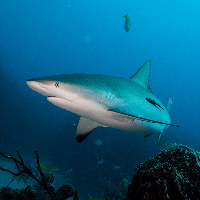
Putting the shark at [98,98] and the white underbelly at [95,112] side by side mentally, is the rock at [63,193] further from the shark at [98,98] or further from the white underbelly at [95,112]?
the white underbelly at [95,112]

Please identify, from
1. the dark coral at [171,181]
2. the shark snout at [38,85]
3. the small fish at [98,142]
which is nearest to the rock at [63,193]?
the dark coral at [171,181]

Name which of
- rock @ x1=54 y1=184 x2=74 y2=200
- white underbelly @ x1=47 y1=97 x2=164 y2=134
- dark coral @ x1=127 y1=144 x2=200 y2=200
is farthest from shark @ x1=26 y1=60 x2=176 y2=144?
rock @ x1=54 y1=184 x2=74 y2=200

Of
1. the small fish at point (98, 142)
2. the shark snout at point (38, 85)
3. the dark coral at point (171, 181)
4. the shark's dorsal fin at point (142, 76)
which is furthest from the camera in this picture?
the small fish at point (98, 142)

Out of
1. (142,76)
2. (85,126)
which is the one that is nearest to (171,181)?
(85,126)

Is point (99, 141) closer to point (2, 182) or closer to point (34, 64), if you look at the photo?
point (2, 182)

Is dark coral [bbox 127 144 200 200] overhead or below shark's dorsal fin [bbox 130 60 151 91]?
below

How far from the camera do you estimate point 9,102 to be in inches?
944

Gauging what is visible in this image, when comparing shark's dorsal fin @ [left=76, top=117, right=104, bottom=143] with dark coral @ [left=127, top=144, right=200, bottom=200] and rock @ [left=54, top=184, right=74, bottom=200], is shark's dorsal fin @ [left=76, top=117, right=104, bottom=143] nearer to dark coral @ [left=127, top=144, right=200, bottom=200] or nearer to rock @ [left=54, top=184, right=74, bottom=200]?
rock @ [left=54, top=184, right=74, bottom=200]

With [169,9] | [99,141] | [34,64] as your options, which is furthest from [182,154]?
[34,64]

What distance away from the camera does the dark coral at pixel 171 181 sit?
202 cm

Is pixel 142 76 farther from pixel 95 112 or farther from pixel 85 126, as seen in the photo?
pixel 95 112

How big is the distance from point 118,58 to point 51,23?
51.0 metres

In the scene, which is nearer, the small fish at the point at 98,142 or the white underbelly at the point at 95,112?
the white underbelly at the point at 95,112

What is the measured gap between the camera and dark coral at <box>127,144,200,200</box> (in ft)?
6.62
